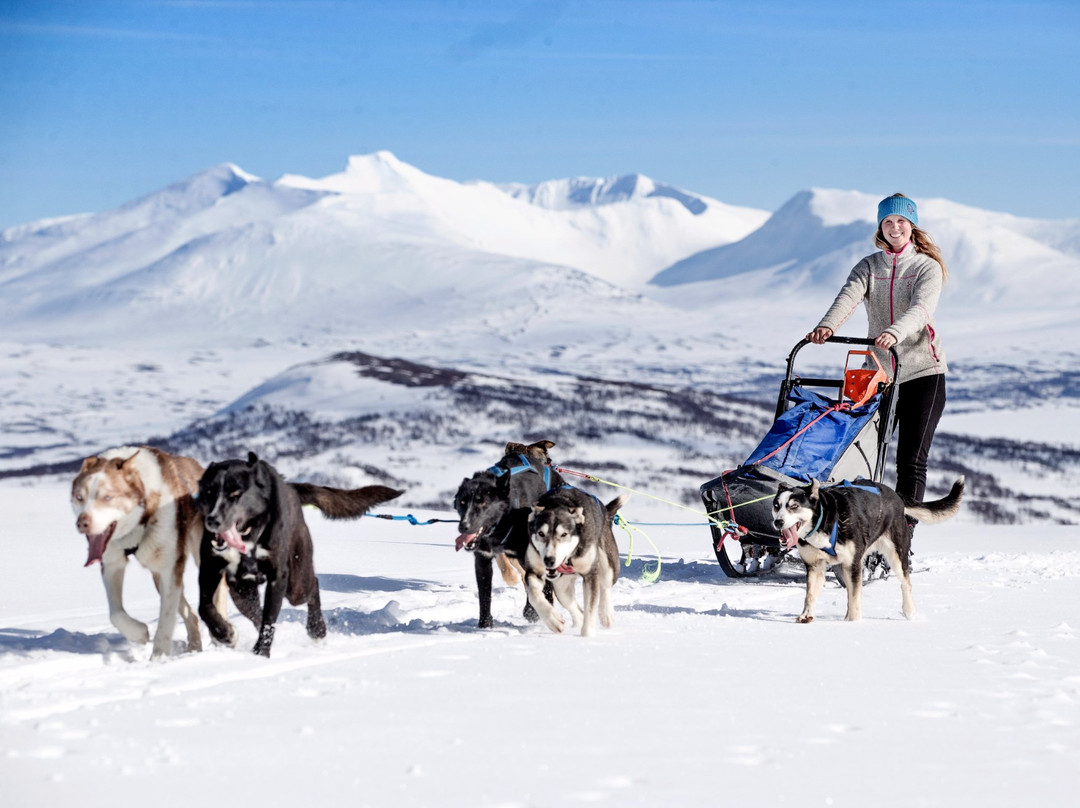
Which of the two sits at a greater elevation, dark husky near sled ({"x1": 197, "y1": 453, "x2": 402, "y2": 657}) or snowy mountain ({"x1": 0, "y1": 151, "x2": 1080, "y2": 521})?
snowy mountain ({"x1": 0, "y1": 151, "x2": 1080, "y2": 521})

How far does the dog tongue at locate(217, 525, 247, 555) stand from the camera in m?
4.25

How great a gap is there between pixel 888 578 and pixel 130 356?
109980mm

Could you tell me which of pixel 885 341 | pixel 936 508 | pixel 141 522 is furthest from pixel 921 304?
pixel 141 522

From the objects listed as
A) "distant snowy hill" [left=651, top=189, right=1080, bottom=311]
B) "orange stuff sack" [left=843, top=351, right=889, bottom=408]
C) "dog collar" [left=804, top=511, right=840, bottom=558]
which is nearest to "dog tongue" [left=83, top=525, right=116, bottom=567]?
"dog collar" [left=804, top=511, right=840, bottom=558]

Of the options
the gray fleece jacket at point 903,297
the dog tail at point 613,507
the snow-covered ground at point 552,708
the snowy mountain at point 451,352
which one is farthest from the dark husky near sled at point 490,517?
the snowy mountain at point 451,352

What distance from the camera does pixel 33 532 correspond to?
354 inches

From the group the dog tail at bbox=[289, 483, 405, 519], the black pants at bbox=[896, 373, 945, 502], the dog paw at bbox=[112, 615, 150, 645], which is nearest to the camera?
the dog paw at bbox=[112, 615, 150, 645]

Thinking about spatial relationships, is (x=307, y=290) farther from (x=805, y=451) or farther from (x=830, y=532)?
(x=830, y=532)

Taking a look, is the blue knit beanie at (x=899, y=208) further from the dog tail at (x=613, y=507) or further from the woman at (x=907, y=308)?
the dog tail at (x=613, y=507)

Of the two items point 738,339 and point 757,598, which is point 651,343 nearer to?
point 738,339

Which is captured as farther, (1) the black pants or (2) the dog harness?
(1) the black pants

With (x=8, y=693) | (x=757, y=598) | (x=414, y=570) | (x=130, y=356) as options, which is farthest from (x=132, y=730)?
(x=130, y=356)

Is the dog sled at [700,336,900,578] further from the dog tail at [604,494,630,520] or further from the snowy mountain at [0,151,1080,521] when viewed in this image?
the snowy mountain at [0,151,1080,521]

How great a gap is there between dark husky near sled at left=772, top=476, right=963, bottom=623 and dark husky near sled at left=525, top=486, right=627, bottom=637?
0.87 metres
